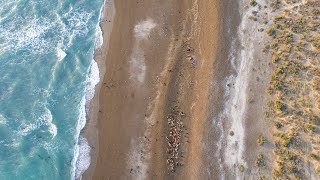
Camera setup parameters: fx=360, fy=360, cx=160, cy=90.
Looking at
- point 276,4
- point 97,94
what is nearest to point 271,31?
point 276,4

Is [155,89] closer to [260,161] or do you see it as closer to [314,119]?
[260,161]

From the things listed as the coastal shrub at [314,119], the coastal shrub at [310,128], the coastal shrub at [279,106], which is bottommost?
the coastal shrub at [310,128]

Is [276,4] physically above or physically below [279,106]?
above

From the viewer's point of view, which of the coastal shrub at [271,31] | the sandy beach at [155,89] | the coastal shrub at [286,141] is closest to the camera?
the coastal shrub at [286,141]

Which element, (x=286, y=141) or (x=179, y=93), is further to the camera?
(x=179, y=93)

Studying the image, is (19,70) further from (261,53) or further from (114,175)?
(261,53)

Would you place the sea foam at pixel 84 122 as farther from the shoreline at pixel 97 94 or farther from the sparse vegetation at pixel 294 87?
the sparse vegetation at pixel 294 87

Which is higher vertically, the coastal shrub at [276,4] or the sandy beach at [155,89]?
the coastal shrub at [276,4]

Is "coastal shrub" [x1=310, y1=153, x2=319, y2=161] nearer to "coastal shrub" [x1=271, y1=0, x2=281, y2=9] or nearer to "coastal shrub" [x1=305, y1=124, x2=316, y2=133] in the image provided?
"coastal shrub" [x1=305, y1=124, x2=316, y2=133]

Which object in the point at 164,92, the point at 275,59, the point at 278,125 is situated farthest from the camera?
the point at 275,59

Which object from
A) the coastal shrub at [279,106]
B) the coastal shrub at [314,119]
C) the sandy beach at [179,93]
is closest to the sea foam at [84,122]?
the sandy beach at [179,93]
